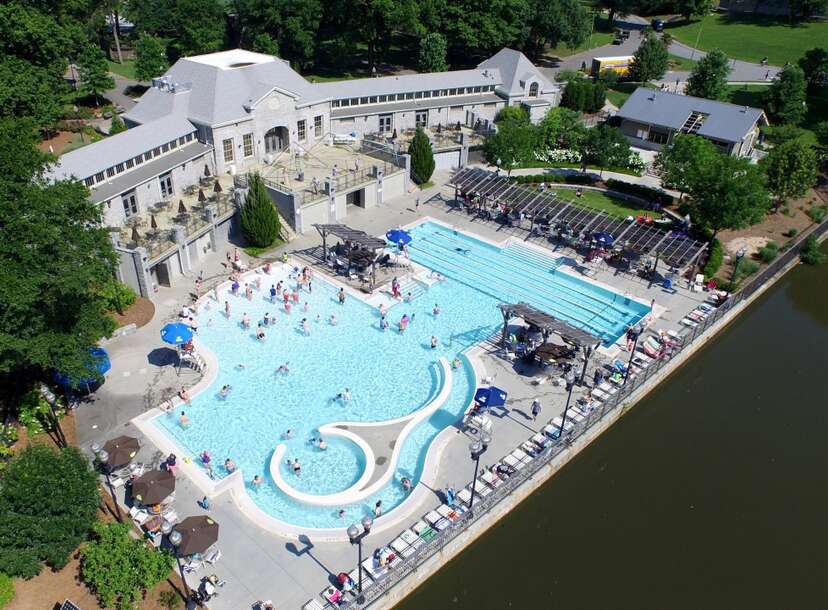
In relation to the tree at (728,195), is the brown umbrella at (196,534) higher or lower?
lower

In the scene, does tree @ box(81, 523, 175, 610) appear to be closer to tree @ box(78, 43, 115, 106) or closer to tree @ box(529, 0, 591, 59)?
tree @ box(78, 43, 115, 106)

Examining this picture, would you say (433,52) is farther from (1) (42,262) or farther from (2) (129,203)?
(1) (42,262)

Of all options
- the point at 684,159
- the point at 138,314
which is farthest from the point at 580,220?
the point at 138,314

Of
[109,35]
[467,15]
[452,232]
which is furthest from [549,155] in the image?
[109,35]

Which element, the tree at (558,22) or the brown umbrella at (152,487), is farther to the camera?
the tree at (558,22)

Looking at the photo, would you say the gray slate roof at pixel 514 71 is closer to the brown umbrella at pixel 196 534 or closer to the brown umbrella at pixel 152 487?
the brown umbrella at pixel 152 487

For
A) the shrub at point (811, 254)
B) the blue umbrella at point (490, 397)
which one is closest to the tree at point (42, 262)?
the blue umbrella at point (490, 397)

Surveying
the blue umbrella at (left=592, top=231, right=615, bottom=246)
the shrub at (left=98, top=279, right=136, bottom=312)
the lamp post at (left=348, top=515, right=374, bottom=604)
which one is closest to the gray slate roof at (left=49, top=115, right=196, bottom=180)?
Result: the shrub at (left=98, top=279, right=136, bottom=312)
